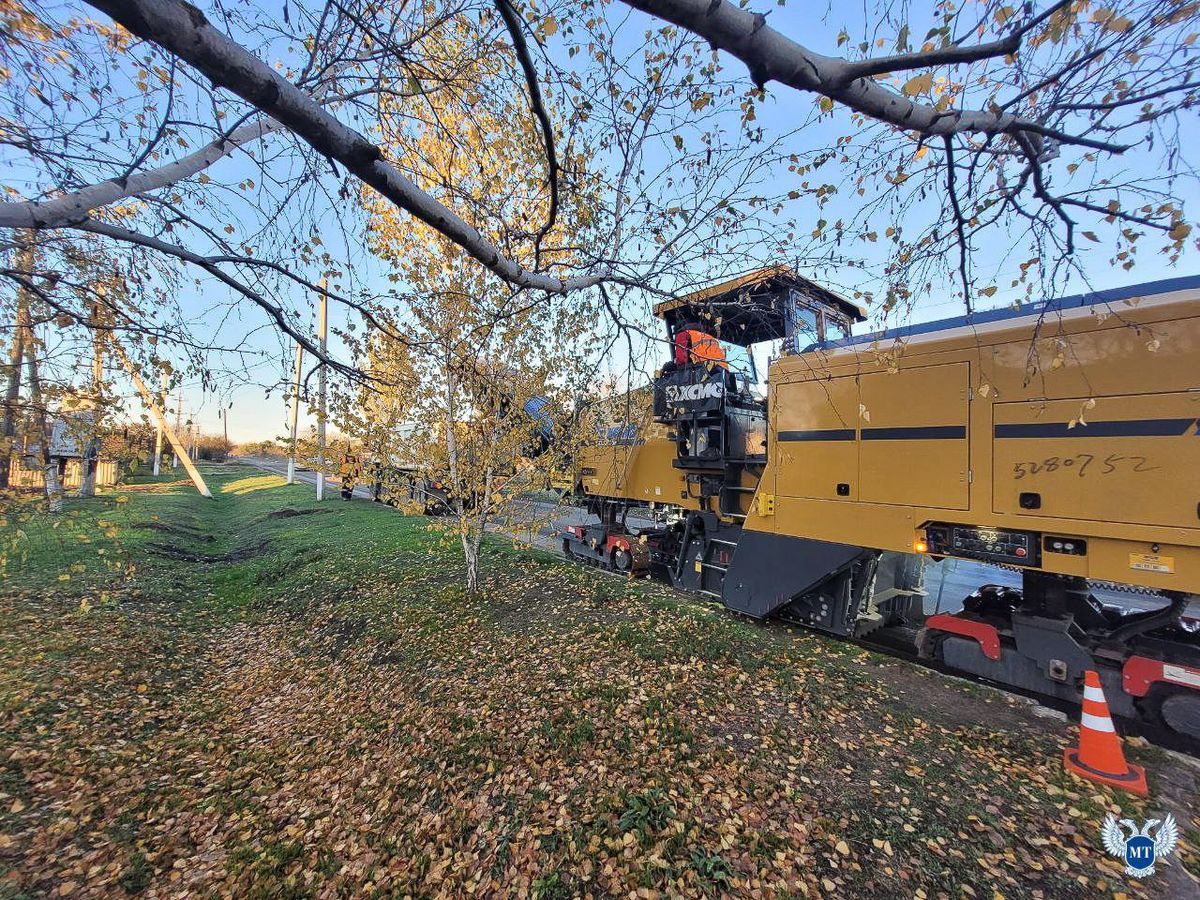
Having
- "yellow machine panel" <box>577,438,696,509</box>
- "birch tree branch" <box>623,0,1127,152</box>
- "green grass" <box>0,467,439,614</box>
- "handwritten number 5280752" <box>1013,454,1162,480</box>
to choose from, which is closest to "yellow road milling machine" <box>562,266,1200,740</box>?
"handwritten number 5280752" <box>1013,454,1162,480</box>

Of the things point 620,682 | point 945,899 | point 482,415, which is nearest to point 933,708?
point 945,899

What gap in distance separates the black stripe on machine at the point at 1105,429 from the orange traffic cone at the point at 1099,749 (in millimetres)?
1712

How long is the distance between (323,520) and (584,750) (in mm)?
15069

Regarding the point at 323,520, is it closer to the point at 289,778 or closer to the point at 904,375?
the point at 289,778

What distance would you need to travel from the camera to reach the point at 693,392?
6.79 m

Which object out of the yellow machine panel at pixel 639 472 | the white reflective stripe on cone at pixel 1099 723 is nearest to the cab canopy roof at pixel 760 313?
the yellow machine panel at pixel 639 472

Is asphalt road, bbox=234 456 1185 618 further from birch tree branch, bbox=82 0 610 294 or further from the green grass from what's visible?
birch tree branch, bbox=82 0 610 294

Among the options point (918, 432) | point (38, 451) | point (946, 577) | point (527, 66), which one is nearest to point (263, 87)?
point (527, 66)

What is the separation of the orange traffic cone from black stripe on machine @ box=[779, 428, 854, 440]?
8.48 feet

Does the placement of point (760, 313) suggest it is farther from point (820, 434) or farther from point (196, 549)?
point (196, 549)

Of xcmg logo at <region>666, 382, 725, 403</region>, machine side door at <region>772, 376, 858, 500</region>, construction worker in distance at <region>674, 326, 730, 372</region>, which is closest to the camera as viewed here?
machine side door at <region>772, 376, 858, 500</region>

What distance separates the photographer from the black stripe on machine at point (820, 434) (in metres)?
5.11

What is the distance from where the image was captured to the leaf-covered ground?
2721mm

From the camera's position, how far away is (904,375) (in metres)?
4.66
